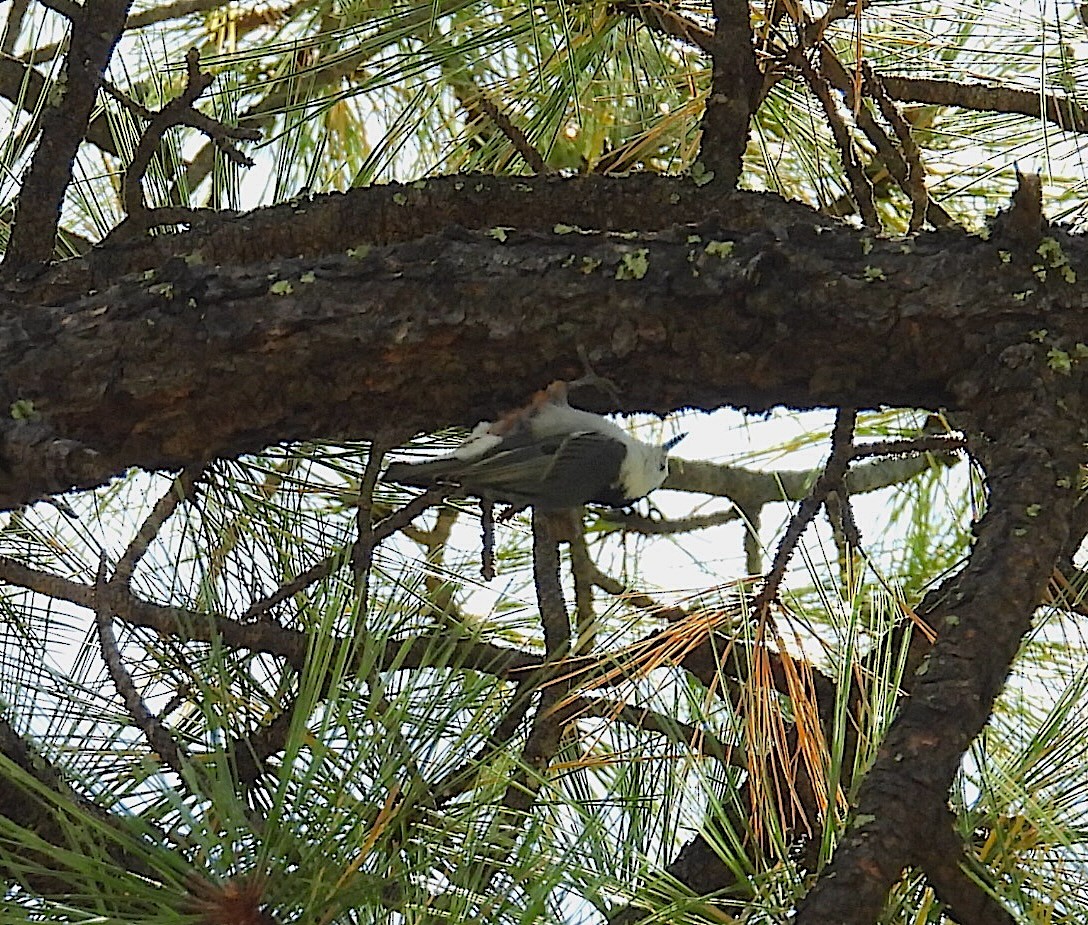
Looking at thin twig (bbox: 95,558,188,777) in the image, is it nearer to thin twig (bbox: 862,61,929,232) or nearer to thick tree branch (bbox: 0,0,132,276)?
thick tree branch (bbox: 0,0,132,276)

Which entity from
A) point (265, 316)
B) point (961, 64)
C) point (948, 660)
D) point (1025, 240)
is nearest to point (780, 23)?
point (961, 64)

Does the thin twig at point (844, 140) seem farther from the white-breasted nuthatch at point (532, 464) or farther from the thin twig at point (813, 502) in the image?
the white-breasted nuthatch at point (532, 464)

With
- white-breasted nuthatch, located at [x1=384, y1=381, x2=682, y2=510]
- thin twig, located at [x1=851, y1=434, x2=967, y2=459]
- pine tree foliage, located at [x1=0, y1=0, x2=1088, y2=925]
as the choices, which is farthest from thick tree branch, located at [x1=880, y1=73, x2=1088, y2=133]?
white-breasted nuthatch, located at [x1=384, y1=381, x2=682, y2=510]

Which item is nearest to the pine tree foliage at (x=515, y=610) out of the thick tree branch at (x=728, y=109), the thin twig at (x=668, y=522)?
the thick tree branch at (x=728, y=109)

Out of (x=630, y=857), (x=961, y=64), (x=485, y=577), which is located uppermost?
(x=961, y=64)

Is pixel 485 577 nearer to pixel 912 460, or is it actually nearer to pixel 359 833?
pixel 359 833

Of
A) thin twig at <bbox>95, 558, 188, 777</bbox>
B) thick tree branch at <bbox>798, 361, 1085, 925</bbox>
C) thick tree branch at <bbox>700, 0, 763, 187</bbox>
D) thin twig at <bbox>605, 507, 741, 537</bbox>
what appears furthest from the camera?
thin twig at <bbox>605, 507, 741, 537</bbox>

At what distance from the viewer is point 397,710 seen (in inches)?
27.1

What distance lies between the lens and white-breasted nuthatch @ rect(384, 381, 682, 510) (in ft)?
3.84

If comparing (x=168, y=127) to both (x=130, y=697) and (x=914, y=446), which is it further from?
(x=914, y=446)

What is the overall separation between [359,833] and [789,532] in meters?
0.35

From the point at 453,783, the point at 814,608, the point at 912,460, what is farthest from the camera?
the point at 912,460

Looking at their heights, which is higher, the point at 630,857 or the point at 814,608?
the point at 814,608

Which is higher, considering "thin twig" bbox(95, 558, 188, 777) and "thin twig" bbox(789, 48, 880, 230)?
"thin twig" bbox(789, 48, 880, 230)
